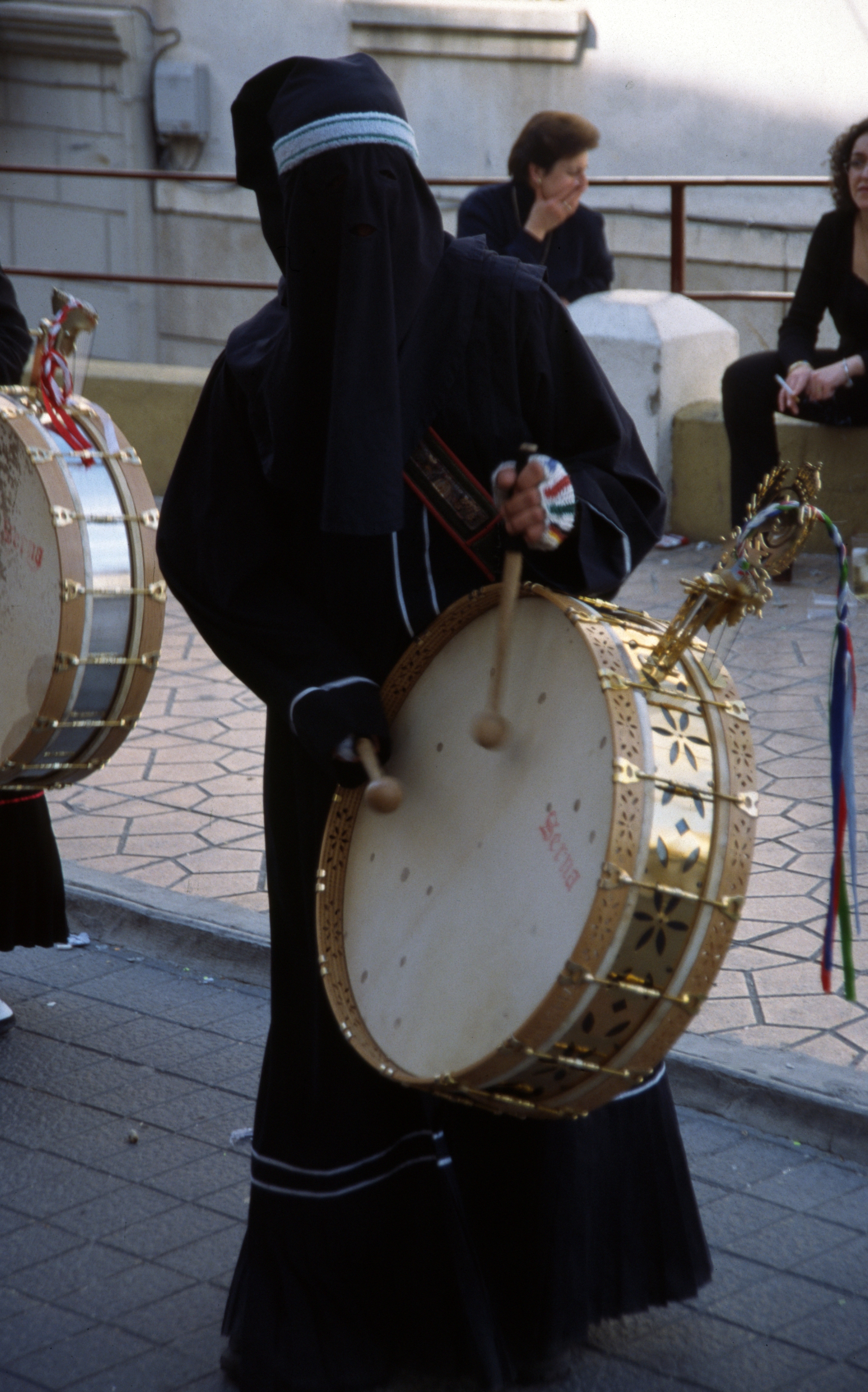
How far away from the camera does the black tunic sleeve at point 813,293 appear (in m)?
6.73

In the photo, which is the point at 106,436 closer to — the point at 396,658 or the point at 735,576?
Result: the point at 396,658

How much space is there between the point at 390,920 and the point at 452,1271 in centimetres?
52

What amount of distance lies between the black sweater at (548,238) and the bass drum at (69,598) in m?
3.76

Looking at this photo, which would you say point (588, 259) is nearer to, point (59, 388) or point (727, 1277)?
point (59, 388)

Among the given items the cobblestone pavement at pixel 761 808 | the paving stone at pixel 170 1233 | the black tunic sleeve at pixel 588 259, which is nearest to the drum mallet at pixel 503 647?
the cobblestone pavement at pixel 761 808

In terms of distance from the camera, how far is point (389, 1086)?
246cm

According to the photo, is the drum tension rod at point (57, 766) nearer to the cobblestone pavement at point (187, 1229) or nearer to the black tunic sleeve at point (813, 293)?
the cobblestone pavement at point (187, 1229)

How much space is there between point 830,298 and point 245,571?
505 cm

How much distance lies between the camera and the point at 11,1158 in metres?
3.19

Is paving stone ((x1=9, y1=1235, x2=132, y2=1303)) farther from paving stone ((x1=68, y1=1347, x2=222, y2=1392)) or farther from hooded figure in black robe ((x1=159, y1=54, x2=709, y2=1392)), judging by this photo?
Result: hooded figure in black robe ((x1=159, y1=54, x2=709, y2=1392))

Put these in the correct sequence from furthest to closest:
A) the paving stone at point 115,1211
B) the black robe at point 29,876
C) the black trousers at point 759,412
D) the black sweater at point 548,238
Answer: the black sweater at point 548,238 < the black trousers at point 759,412 < the black robe at point 29,876 < the paving stone at point 115,1211

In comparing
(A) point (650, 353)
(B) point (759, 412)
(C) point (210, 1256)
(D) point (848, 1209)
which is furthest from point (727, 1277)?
(A) point (650, 353)

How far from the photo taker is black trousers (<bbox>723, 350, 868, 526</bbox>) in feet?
22.4

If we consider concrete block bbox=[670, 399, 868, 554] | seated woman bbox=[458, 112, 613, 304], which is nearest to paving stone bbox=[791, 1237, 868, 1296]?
concrete block bbox=[670, 399, 868, 554]
